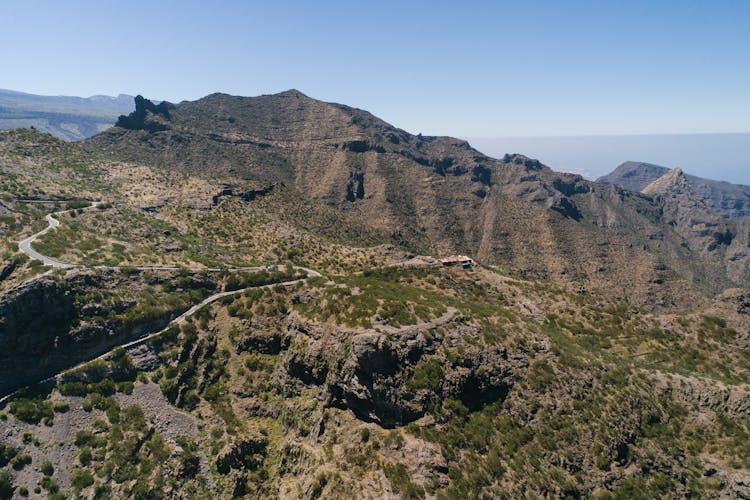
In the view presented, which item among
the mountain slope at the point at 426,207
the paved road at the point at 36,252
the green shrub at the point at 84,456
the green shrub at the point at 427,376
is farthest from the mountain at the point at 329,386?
the mountain slope at the point at 426,207

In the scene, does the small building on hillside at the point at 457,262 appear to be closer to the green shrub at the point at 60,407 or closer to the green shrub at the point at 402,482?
the green shrub at the point at 402,482

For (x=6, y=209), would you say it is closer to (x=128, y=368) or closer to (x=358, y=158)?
(x=128, y=368)

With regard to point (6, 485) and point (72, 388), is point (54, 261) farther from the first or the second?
point (6, 485)

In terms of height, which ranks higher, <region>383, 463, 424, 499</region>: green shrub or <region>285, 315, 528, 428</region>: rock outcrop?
<region>285, 315, 528, 428</region>: rock outcrop

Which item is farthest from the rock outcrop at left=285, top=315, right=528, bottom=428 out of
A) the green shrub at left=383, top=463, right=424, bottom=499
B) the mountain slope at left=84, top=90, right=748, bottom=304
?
the mountain slope at left=84, top=90, right=748, bottom=304

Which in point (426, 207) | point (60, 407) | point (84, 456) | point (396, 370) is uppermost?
point (426, 207)

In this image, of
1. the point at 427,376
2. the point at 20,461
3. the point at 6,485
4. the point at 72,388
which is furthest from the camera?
the point at 72,388

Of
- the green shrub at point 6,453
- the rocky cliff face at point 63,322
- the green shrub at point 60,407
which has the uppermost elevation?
the rocky cliff face at point 63,322

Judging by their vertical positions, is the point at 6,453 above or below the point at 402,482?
below

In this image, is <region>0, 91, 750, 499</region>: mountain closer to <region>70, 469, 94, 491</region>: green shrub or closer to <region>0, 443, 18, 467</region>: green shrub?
<region>70, 469, 94, 491</region>: green shrub

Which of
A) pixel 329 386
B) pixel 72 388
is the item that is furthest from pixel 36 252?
pixel 329 386

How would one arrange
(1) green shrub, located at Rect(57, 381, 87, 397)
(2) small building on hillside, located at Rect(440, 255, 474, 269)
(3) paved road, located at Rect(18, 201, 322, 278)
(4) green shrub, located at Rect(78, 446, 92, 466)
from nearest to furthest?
(4) green shrub, located at Rect(78, 446, 92, 466) < (1) green shrub, located at Rect(57, 381, 87, 397) < (3) paved road, located at Rect(18, 201, 322, 278) < (2) small building on hillside, located at Rect(440, 255, 474, 269)
